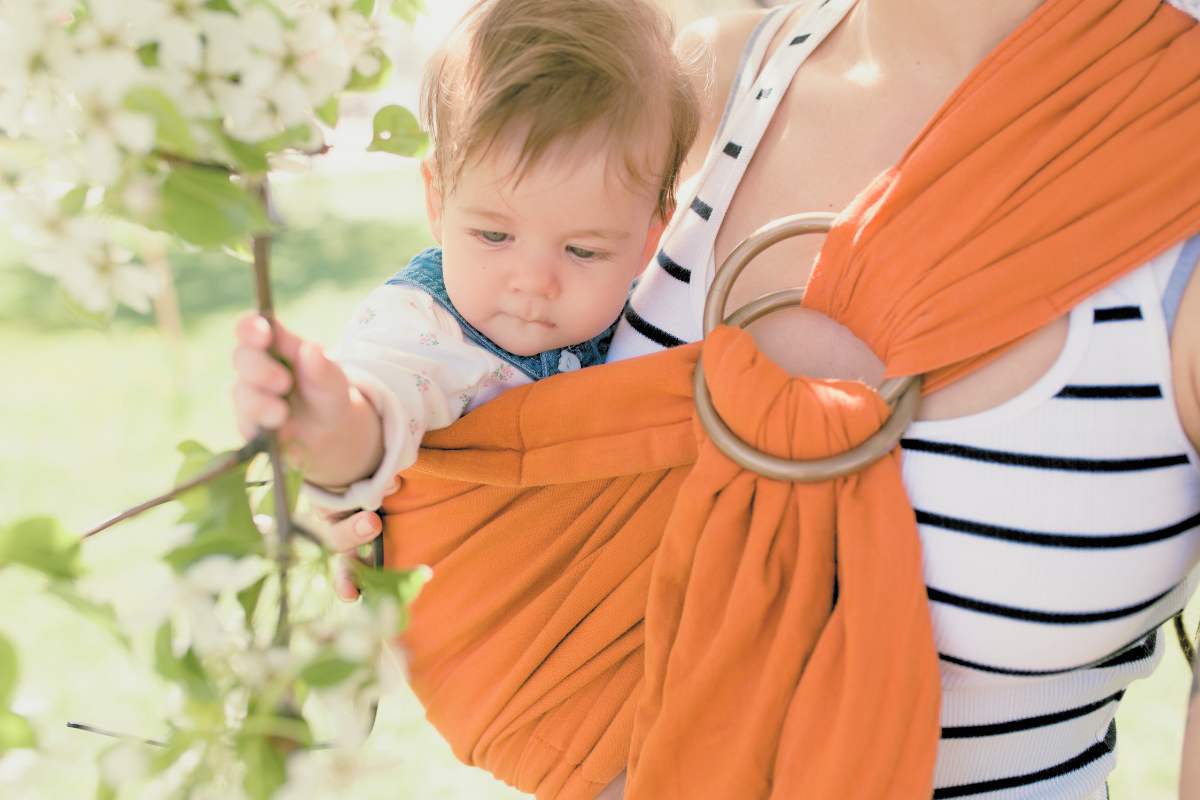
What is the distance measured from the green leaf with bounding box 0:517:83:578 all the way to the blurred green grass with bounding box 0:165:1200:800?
0.04 meters

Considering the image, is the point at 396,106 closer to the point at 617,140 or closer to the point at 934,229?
the point at 617,140

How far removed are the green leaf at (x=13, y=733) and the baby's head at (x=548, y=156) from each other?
0.65 meters

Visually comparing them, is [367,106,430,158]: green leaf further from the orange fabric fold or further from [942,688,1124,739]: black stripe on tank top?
[942,688,1124,739]: black stripe on tank top

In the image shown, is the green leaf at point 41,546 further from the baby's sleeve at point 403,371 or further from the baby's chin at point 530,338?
the baby's chin at point 530,338

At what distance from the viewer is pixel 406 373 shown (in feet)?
2.93

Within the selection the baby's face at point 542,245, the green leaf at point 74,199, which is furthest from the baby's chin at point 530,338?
the green leaf at point 74,199

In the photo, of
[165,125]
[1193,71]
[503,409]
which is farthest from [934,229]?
[165,125]

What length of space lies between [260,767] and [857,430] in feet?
1.95

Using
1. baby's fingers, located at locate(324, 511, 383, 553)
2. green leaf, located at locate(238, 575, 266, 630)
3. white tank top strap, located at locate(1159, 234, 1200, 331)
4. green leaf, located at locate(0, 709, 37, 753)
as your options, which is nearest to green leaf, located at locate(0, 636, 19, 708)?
green leaf, located at locate(0, 709, 37, 753)

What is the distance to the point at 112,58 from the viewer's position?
0.42m

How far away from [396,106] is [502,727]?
0.72 meters

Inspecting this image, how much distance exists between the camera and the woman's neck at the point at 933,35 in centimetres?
91

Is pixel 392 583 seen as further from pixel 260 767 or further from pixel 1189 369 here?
pixel 1189 369

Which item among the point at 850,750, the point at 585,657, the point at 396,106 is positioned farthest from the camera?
the point at 585,657
